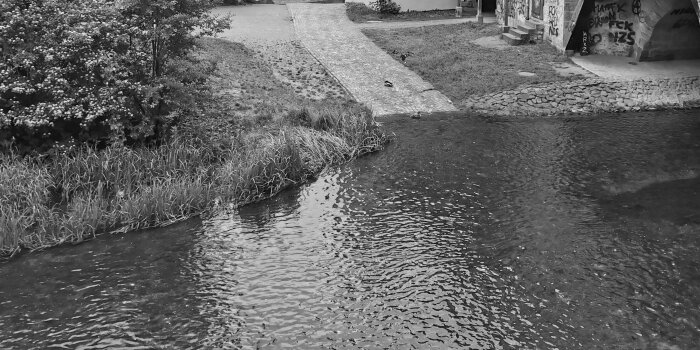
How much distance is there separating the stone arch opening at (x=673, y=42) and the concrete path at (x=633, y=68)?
390 millimetres

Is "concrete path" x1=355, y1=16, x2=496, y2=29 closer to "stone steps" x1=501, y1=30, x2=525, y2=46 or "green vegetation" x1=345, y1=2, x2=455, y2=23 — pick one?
"green vegetation" x1=345, y1=2, x2=455, y2=23

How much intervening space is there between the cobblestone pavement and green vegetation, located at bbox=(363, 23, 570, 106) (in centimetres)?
60

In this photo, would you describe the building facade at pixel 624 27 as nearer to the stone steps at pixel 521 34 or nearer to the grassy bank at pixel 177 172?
the stone steps at pixel 521 34

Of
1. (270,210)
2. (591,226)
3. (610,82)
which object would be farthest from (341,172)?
(610,82)

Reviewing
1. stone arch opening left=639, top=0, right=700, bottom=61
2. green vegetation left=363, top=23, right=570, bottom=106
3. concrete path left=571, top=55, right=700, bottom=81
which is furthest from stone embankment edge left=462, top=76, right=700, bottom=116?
stone arch opening left=639, top=0, right=700, bottom=61

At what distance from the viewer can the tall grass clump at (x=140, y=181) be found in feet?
45.6

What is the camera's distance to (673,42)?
25.8m

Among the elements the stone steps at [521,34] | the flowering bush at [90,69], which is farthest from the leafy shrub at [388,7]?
the flowering bush at [90,69]

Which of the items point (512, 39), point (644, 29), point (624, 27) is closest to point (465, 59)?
point (512, 39)

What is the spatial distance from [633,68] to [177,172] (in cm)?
1773

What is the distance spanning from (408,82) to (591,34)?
26.9 feet

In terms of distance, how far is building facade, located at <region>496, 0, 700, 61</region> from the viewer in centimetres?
2485

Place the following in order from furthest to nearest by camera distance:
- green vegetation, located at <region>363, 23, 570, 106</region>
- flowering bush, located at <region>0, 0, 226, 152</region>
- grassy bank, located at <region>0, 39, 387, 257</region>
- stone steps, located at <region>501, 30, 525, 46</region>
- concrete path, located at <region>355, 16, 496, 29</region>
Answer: concrete path, located at <region>355, 16, 496, 29</region> < stone steps, located at <region>501, 30, 525, 46</region> < green vegetation, located at <region>363, 23, 570, 106</region> < flowering bush, located at <region>0, 0, 226, 152</region> < grassy bank, located at <region>0, 39, 387, 257</region>

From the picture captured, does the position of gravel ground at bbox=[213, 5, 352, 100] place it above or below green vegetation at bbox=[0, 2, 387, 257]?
above
